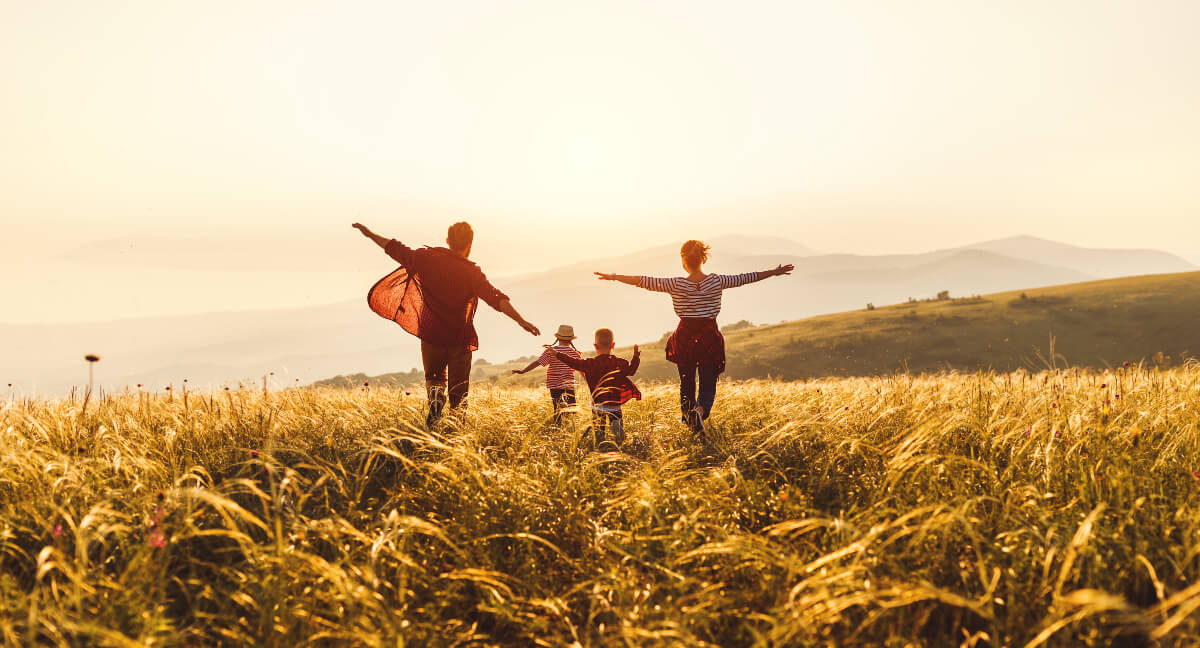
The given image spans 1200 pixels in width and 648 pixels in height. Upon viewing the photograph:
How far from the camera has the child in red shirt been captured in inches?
248

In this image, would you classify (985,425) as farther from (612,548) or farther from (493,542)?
(493,542)

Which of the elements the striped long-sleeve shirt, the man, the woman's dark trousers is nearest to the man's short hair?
the man

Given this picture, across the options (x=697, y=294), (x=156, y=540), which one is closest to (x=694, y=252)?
(x=697, y=294)

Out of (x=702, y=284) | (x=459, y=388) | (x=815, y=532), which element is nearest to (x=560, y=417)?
(x=459, y=388)

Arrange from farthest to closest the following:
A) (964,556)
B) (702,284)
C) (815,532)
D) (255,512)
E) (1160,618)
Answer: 1. (702,284)
2. (255,512)
3. (815,532)
4. (964,556)
5. (1160,618)

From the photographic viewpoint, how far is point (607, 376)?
6.67m

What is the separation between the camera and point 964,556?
11.2ft

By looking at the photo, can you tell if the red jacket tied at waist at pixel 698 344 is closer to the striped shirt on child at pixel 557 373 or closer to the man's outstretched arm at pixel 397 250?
the striped shirt on child at pixel 557 373

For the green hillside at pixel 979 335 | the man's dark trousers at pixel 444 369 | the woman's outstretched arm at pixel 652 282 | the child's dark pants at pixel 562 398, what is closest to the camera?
the man's dark trousers at pixel 444 369

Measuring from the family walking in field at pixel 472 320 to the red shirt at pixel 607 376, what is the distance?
1cm

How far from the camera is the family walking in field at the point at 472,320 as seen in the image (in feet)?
22.1

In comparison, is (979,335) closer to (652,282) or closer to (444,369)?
(652,282)

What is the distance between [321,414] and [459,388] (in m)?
1.50

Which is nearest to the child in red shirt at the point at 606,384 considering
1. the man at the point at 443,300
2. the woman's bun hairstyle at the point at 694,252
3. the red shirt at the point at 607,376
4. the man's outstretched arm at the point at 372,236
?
the red shirt at the point at 607,376
